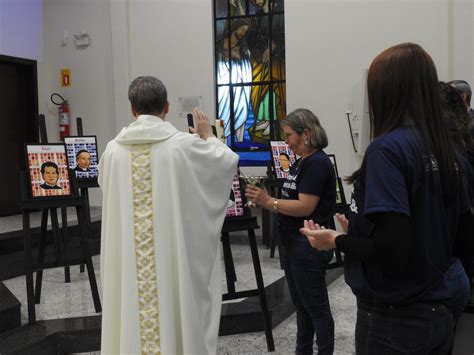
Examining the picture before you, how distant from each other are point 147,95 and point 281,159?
12.2 feet

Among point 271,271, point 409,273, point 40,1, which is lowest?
point 271,271

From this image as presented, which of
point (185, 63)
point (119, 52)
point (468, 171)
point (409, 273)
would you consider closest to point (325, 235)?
point (409, 273)

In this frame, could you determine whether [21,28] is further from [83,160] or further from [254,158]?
[254,158]

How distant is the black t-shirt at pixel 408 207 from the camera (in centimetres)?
134

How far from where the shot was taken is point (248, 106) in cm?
763

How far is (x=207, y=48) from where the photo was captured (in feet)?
24.5

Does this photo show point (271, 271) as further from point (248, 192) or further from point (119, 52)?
point (119, 52)

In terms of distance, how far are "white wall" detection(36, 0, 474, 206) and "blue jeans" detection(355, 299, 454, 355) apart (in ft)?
17.4

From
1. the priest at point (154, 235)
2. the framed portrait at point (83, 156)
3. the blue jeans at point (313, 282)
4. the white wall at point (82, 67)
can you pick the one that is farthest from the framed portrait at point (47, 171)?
the white wall at point (82, 67)

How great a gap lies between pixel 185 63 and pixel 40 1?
2.77 metres

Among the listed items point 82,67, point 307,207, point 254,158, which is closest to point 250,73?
point 254,158

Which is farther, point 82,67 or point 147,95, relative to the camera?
point 82,67

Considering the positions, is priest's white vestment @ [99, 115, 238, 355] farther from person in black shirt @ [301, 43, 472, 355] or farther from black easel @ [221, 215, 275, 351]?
person in black shirt @ [301, 43, 472, 355]

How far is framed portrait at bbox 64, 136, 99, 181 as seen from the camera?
559 centimetres
